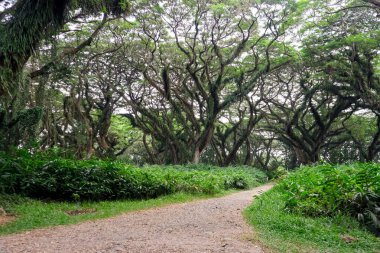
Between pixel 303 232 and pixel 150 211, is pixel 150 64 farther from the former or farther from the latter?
pixel 303 232

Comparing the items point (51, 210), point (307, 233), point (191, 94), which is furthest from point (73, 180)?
point (191, 94)

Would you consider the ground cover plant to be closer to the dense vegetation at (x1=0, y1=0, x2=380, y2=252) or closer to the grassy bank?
the dense vegetation at (x1=0, y1=0, x2=380, y2=252)

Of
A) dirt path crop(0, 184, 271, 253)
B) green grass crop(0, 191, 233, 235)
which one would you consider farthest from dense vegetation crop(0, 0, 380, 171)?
dirt path crop(0, 184, 271, 253)

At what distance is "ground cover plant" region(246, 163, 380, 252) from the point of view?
15.3ft

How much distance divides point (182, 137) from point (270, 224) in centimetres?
1984

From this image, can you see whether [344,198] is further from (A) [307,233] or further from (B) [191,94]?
(B) [191,94]

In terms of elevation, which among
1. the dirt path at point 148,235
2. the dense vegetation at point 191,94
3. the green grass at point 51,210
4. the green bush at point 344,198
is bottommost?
the dirt path at point 148,235

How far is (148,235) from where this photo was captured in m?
4.98

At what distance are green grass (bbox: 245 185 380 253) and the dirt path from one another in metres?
0.29

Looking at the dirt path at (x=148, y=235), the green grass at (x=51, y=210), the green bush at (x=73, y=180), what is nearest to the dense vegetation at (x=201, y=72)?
the green bush at (x=73, y=180)

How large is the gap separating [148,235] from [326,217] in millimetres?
3110

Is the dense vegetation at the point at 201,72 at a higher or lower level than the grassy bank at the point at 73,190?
higher

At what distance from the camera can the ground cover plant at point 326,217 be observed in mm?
4660

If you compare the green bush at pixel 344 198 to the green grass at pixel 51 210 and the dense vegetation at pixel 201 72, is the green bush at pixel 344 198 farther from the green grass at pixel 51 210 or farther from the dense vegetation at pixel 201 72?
the dense vegetation at pixel 201 72
